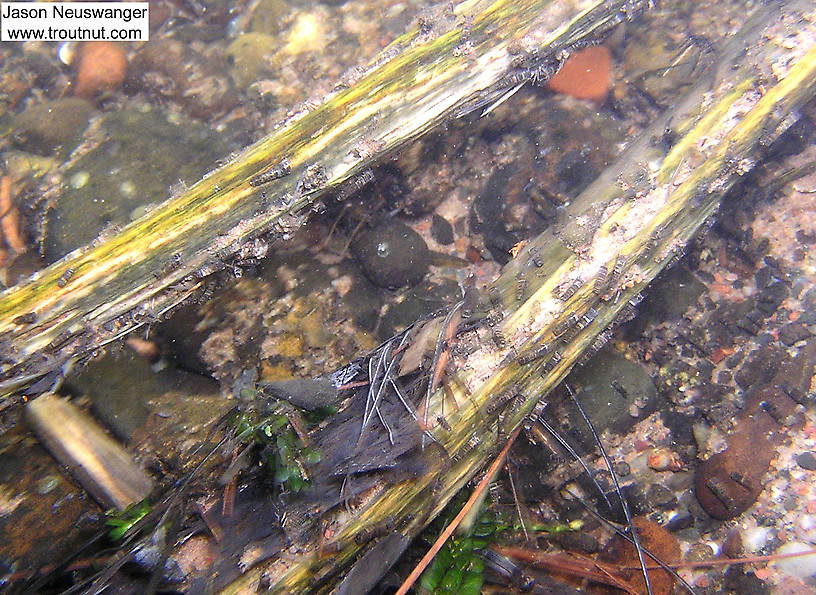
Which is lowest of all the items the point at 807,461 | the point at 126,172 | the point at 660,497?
the point at 807,461

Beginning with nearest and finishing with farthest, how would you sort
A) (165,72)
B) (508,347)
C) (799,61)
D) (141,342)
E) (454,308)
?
(508,347)
(454,308)
(799,61)
(141,342)
(165,72)

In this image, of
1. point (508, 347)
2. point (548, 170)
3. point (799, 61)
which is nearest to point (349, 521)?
point (508, 347)

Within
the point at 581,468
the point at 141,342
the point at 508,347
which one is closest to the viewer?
the point at 508,347

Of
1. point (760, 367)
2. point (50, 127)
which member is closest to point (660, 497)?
point (760, 367)

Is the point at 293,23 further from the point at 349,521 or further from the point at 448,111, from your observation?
the point at 349,521

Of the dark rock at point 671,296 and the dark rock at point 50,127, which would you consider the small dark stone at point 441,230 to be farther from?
the dark rock at point 50,127

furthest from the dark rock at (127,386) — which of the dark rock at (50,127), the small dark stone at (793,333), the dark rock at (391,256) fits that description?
the small dark stone at (793,333)

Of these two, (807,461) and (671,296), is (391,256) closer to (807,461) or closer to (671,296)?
(671,296)
